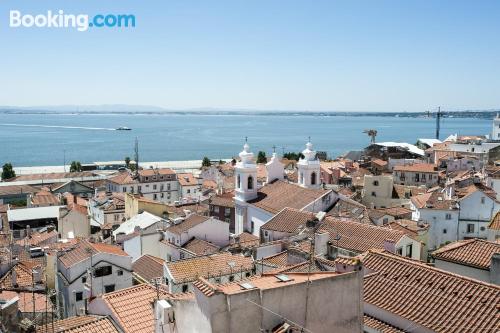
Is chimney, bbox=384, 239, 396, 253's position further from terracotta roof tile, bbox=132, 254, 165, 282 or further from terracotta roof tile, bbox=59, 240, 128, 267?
terracotta roof tile, bbox=59, 240, 128, 267

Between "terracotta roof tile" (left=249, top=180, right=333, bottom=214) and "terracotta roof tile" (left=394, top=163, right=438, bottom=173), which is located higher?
"terracotta roof tile" (left=249, top=180, right=333, bottom=214)

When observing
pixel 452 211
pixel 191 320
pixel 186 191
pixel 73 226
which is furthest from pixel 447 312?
pixel 186 191

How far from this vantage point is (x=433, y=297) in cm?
Result: 1068

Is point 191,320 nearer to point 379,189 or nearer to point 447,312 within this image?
point 447,312

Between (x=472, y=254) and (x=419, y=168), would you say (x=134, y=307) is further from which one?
(x=419, y=168)

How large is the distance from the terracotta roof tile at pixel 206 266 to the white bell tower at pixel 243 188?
1705 centimetres

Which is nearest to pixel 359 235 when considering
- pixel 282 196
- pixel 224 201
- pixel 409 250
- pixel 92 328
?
pixel 409 250

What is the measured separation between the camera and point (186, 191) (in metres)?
65.4

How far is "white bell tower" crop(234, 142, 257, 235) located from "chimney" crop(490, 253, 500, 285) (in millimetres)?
24957

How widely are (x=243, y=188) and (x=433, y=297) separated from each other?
27204 mm

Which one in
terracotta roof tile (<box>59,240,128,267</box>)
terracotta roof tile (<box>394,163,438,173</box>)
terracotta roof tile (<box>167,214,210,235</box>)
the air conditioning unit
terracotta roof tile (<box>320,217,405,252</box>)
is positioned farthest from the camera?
terracotta roof tile (<box>394,163,438,173</box>)

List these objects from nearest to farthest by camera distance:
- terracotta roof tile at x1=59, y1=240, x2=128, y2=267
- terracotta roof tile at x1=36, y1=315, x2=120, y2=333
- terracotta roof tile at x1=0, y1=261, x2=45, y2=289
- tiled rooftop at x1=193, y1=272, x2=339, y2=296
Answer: tiled rooftop at x1=193, y1=272, x2=339, y2=296
terracotta roof tile at x1=36, y1=315, x2=120, y2=333
terracotta roof tile at x1=0, y1=261, x2=45, y2=289
terracotta roof tile at x1=59, y1=240, x2=128, y2=267

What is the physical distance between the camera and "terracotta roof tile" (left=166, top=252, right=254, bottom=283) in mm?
18469

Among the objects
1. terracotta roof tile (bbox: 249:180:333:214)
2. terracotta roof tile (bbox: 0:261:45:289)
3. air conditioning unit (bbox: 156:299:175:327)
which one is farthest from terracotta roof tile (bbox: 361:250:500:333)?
terracotta roof tile (bbox: 249:180:333:214)
